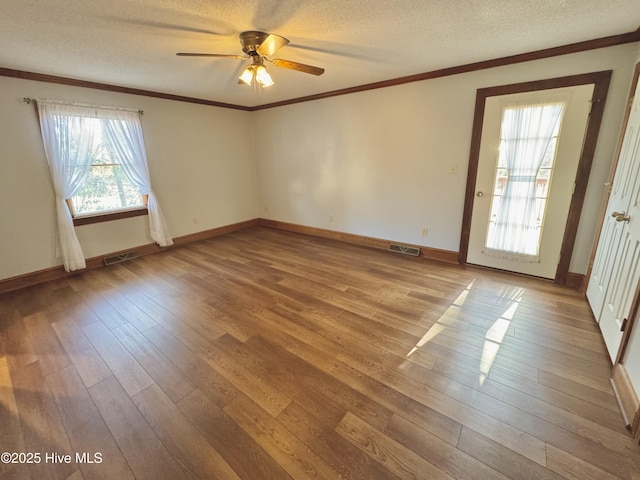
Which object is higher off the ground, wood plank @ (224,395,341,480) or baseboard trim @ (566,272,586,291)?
baseboard trim @ (566,272,586,291)

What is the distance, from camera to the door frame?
99.9 inches

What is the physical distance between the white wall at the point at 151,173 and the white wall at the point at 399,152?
0.80 metres

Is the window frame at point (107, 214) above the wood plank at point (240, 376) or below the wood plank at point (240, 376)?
above

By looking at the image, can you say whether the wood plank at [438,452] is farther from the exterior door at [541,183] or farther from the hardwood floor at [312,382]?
the exterior door at [541,183]

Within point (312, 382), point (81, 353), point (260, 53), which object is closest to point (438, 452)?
point (312, 382)

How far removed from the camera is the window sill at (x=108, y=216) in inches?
142

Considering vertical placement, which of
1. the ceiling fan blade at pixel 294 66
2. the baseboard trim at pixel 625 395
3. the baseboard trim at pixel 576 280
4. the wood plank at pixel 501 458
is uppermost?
the ceiling fan blade at pixel 294 66

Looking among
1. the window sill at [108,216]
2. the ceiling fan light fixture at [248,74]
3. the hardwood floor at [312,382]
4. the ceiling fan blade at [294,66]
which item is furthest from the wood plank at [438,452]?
the window sill at [108,216]

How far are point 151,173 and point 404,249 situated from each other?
13.2ft

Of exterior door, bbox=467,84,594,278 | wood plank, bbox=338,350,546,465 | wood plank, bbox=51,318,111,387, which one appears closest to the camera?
wood plank, bbox=338,350,546,465

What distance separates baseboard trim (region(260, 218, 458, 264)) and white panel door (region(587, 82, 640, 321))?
4.56ft

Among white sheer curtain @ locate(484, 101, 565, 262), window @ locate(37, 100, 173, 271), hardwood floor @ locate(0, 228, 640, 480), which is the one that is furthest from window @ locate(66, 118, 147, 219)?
white sheer curtain @ locate(484, 101, 565, 262)

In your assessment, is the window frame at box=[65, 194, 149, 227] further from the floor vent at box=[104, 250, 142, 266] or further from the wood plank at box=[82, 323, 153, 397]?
the wood plank at box=[82, 323, 153, 397]

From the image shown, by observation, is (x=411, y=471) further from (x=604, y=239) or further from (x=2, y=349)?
(x=2, y=349)
